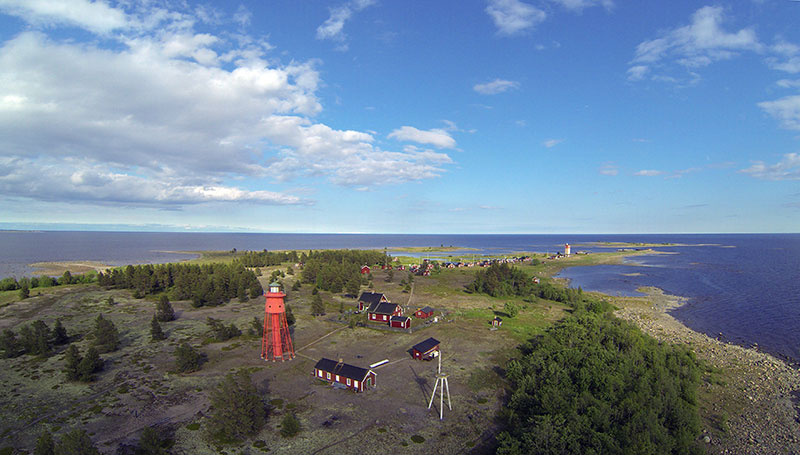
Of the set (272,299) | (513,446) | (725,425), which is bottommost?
(725,425)

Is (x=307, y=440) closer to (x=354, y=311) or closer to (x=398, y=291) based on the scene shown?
(x=354, y=311)

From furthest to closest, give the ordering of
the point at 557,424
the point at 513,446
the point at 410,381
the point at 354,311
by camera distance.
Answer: the point at 354,311, the point at 410,381, the point at 557,424, the point at 513,446

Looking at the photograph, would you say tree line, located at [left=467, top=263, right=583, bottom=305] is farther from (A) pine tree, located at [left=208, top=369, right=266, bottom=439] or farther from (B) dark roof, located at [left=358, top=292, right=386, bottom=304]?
(A) pine tree, located at [left=208, top=369, right=266, bottom=439]

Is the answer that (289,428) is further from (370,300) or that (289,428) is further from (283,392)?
(370,300)

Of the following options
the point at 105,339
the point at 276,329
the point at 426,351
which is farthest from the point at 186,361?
the point at 426,351

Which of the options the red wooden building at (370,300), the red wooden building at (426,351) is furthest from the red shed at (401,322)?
the red wooden building at (426,351)

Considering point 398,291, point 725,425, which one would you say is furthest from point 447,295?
point 725,425
